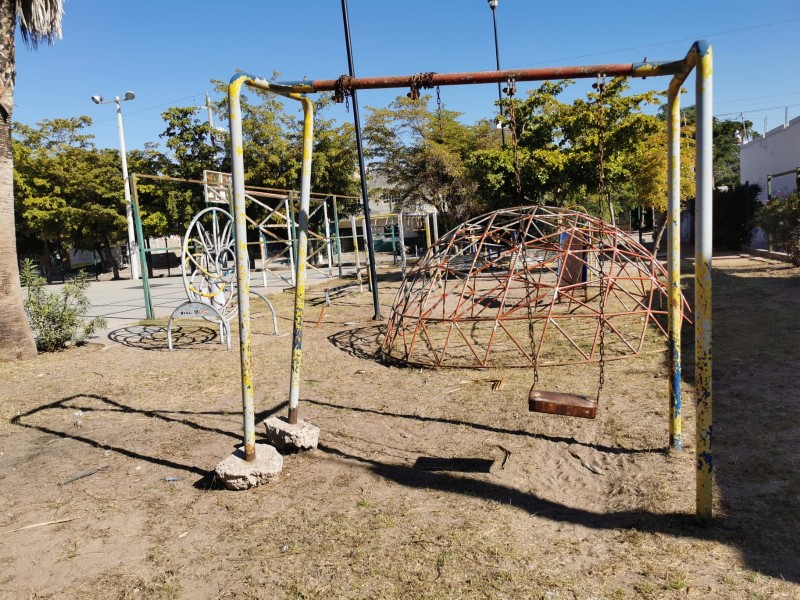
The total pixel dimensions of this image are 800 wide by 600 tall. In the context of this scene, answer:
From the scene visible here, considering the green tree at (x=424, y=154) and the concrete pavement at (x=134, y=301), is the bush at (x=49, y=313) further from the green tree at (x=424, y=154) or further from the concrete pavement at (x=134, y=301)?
the green tree at (x=424, y=154)

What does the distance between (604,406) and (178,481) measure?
148 inches

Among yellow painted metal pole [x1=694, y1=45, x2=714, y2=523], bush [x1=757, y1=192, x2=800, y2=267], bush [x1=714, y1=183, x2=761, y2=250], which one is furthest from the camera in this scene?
bush [x1=714, y1=183, x2=761, y2=250]

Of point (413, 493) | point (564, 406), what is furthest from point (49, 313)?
point (564, 406)

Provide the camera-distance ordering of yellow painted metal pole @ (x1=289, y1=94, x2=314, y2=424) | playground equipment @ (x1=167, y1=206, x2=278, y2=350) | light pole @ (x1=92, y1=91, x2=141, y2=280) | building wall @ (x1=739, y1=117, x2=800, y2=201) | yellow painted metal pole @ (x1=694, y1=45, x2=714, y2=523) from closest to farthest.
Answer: yellow painted metal pole @ (x1=694, y1=45, x2=714, y2=523)
yellow painted metal pole @ (x1=289, y1=94, x2=314, y2=424)
playground equipment @ (x1=167, y1=206, x2=278, y2=350)
building wall @ (x1=739, y1=117, x2=800, y2=201)
light pole @ (x1=92, y1=91, x2=141, y2=280)

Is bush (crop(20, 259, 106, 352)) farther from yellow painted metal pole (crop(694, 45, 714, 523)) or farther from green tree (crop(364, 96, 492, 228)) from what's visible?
green tree (crop(364, 96, 492, 228))

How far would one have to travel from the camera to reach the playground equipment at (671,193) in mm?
3131

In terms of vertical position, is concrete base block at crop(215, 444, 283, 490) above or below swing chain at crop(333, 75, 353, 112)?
below

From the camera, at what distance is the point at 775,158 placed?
19.6 metres

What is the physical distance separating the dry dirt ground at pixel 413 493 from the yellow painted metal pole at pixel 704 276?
33cm

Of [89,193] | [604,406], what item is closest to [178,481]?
[604,406]

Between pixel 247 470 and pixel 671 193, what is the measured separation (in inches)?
135

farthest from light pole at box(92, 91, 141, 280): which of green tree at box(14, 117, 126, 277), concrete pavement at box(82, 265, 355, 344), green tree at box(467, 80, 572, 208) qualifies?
green tree at box(467, 80, 572, 208)

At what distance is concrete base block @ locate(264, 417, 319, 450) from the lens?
185 inches

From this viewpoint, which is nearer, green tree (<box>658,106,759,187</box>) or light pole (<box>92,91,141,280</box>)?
light pole (<box>92,91,141,280</box>)
